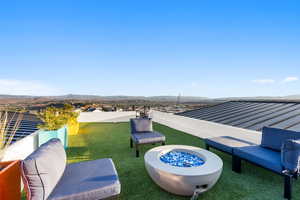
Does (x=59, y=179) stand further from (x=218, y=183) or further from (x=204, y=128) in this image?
(x=204, y=128)

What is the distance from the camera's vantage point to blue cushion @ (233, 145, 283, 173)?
224 centimetres

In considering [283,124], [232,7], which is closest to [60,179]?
[283,124]

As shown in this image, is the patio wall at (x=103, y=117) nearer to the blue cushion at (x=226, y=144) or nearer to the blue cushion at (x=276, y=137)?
the blue cushion at (x=226, y=144)

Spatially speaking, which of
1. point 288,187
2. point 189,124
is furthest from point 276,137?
point 189,124

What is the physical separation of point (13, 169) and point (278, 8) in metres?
10.4

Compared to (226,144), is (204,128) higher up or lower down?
lower down

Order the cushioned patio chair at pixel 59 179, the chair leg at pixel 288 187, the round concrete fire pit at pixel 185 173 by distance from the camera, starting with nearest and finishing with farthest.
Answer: the cushioned patio chair at pixel 59 179 < the round concrete fire pit at pixel 185 173 < the chair leg at pixel 288 187

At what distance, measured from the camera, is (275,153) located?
2.64 meters

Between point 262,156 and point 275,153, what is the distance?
0.42 meters

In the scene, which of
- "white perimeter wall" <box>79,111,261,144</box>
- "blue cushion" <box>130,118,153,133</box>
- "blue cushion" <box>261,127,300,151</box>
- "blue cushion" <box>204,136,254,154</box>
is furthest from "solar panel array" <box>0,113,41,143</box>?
"blue cushion" <box>261,127,300,151</box>

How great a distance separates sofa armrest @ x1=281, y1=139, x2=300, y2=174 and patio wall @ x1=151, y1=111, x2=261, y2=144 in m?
1.84

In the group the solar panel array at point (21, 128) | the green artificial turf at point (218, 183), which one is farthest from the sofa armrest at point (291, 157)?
the solar panel array at point (21, 128)

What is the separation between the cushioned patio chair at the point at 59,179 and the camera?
1.40 metres

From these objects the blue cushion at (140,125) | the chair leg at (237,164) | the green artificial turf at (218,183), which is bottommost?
the green artificial turf at (218,183)
